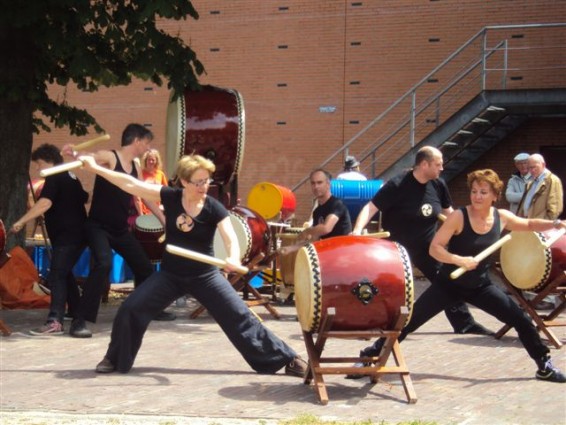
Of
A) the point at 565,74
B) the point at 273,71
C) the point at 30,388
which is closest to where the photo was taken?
the point at 30,388

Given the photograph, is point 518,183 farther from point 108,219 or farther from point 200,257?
point 200,257

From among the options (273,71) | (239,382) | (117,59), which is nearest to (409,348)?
(239,382)

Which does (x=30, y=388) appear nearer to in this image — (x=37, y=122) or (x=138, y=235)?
(x=138, y=235)

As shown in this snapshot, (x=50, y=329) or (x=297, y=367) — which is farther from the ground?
(x=297, y=367)

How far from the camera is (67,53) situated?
33.1 ft

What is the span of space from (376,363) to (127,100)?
15004mm

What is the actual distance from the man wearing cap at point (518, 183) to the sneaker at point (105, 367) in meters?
6.63

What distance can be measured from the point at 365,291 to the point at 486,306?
45.4 inches

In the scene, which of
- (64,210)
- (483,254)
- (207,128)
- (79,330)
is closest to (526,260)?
(483,254)

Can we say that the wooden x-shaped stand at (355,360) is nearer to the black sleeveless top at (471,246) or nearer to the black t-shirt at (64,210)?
the black sleeveless top at (471,246)

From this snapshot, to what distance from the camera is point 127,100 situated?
2025cm

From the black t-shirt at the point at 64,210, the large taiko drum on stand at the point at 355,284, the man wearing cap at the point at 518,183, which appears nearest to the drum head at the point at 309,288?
the large taiko drum on stand at the point at 355,284

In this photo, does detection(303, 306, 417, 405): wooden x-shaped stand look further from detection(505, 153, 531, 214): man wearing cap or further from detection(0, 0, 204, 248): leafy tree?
detection(505, 153, 531, 214): man wearing cap

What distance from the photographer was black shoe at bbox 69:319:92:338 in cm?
836
